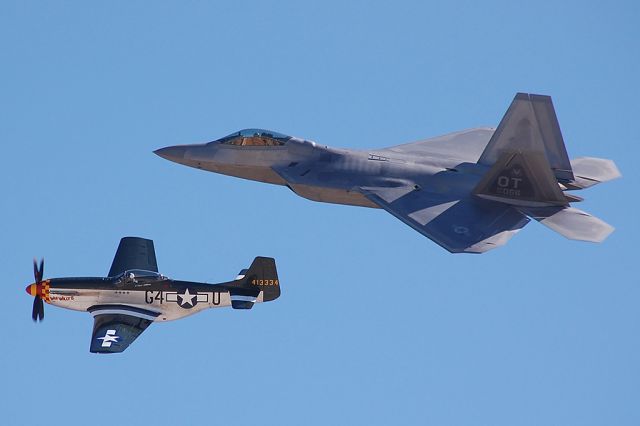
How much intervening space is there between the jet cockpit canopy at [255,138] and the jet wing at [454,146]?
164 inches

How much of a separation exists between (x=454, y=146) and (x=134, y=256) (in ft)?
46.6

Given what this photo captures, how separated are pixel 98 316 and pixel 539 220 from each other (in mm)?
16572

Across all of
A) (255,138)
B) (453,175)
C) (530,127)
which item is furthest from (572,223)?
(255,138)

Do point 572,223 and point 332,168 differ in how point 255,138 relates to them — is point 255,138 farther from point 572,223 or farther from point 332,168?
point 572,223

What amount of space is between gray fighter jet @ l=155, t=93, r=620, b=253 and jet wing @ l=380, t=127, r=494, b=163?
133mm

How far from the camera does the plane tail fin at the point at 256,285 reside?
198 feet

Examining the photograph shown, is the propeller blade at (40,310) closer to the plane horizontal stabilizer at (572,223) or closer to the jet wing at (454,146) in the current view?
the jet wing at (454,146)

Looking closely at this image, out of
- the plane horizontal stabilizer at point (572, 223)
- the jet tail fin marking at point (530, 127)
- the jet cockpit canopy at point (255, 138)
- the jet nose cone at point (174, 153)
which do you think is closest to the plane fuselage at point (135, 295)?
the jet nose cone at point (174, 153)

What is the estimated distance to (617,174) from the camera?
65.2m

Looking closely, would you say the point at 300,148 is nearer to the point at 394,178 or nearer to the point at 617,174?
the point at 394,178

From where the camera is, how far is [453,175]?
62062 millimetres

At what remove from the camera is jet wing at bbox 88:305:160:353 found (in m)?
58.2

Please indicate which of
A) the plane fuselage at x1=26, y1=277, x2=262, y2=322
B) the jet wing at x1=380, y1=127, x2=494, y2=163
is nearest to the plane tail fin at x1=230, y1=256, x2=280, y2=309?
the plane fuselage at x1=26, y1=277, x2=262, y2=322

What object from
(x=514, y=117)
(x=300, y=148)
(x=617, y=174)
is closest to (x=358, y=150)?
(x=300, y=148)
